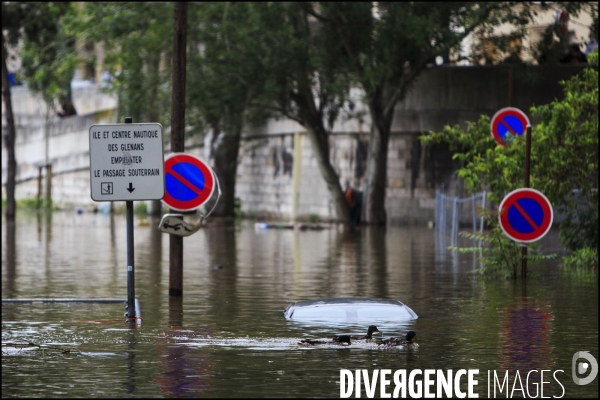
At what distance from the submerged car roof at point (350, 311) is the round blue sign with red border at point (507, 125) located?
6635 mm

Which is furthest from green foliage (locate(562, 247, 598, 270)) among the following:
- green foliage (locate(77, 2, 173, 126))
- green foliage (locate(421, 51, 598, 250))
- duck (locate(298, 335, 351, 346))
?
green foliage (locate(77, 2, 173, 126))

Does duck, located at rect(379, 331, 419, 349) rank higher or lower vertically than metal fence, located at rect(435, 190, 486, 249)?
lower

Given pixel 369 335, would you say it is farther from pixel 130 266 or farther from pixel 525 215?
pixel 525 215

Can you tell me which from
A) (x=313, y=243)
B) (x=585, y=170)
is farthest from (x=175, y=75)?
(x=313, y=243)

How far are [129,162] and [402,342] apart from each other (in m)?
3.52

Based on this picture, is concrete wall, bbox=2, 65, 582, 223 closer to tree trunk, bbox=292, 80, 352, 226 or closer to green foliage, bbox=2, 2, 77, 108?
tree trunk, bbox=292, 80, 352, 226

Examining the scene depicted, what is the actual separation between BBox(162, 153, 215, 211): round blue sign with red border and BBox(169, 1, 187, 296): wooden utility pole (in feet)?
4.09

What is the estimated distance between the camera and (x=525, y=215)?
56.2 ft

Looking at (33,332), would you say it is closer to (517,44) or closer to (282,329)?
(282,329)

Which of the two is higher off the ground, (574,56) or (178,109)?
(574,56)

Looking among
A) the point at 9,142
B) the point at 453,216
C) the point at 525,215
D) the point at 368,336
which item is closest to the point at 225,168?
the point at 9,142

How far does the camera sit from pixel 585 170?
19844 millimetres

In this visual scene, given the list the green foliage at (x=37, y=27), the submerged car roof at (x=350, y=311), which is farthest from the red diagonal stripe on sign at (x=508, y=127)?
the green foliage at (x=37, y=27)

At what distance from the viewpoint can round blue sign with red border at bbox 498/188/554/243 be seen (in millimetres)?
17062
